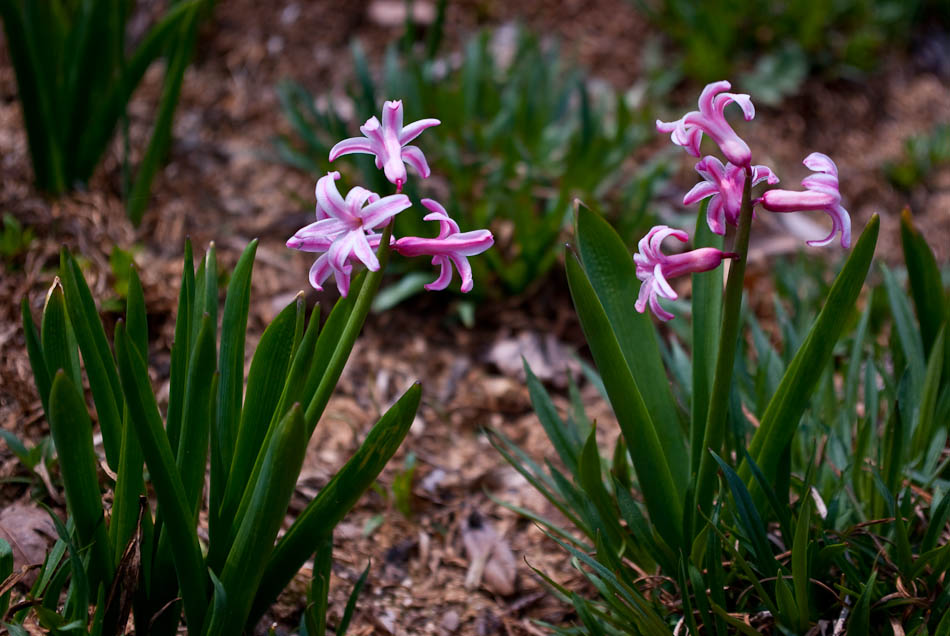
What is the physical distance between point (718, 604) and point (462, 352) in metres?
1.22

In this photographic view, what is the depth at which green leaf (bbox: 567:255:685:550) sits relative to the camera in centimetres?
118

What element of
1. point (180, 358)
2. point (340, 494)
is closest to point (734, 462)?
point (340, 494)

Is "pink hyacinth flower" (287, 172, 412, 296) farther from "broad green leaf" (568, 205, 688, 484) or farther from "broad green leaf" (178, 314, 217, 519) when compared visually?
"broad green leaf" (568, 205, 688, 484)

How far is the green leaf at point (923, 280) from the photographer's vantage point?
5.32 ft

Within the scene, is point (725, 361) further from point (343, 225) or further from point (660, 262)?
point (343, 225)

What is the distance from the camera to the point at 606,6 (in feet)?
12.1

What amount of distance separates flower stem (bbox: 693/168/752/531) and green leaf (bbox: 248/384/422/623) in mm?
422

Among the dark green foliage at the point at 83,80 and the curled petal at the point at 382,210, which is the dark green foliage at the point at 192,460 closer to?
the curled petal at the point at 382,210

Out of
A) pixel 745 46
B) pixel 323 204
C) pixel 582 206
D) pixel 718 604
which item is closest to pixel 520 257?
pixel 582 206

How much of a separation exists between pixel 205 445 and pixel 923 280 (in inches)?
Answer: 54.2

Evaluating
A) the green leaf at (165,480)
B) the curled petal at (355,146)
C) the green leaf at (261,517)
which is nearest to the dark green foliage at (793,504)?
the curled petal at (355,146)

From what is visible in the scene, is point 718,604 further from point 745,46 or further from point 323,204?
point 745,46

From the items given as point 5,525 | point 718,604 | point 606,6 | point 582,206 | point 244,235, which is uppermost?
point 606,6

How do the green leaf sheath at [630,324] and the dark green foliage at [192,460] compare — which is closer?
the dark green foliage at [192,460]
